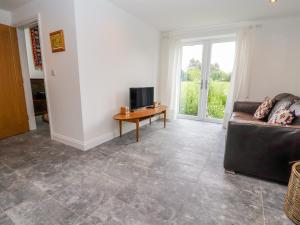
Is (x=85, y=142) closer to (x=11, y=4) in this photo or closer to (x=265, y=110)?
(x=11, y=4)

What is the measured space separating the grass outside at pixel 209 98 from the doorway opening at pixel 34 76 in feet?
11.2

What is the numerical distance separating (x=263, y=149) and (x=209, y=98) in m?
2.75

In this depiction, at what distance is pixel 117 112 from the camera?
3.30 m

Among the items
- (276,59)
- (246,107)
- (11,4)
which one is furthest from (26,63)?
(276,59)

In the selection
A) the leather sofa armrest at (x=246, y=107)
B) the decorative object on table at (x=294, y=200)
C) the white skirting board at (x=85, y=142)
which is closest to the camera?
the decorative object on table at (x=294, y=200)

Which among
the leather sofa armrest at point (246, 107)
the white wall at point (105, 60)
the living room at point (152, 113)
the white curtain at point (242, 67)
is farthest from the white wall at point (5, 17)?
the leather sofa armrest at point (246, 107)

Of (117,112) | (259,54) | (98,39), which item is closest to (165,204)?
(117,112)

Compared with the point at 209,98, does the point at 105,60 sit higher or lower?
higher

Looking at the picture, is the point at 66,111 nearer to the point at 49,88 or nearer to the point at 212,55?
the point at 49,88

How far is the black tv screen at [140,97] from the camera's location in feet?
11.2

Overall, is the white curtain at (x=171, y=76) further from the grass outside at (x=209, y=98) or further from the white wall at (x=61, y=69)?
the white wall at (x=61, y=69)

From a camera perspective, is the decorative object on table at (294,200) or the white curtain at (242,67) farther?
the white curtain at (242,67)

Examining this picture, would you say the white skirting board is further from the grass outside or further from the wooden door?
the grass outside

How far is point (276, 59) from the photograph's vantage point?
11.2ft
